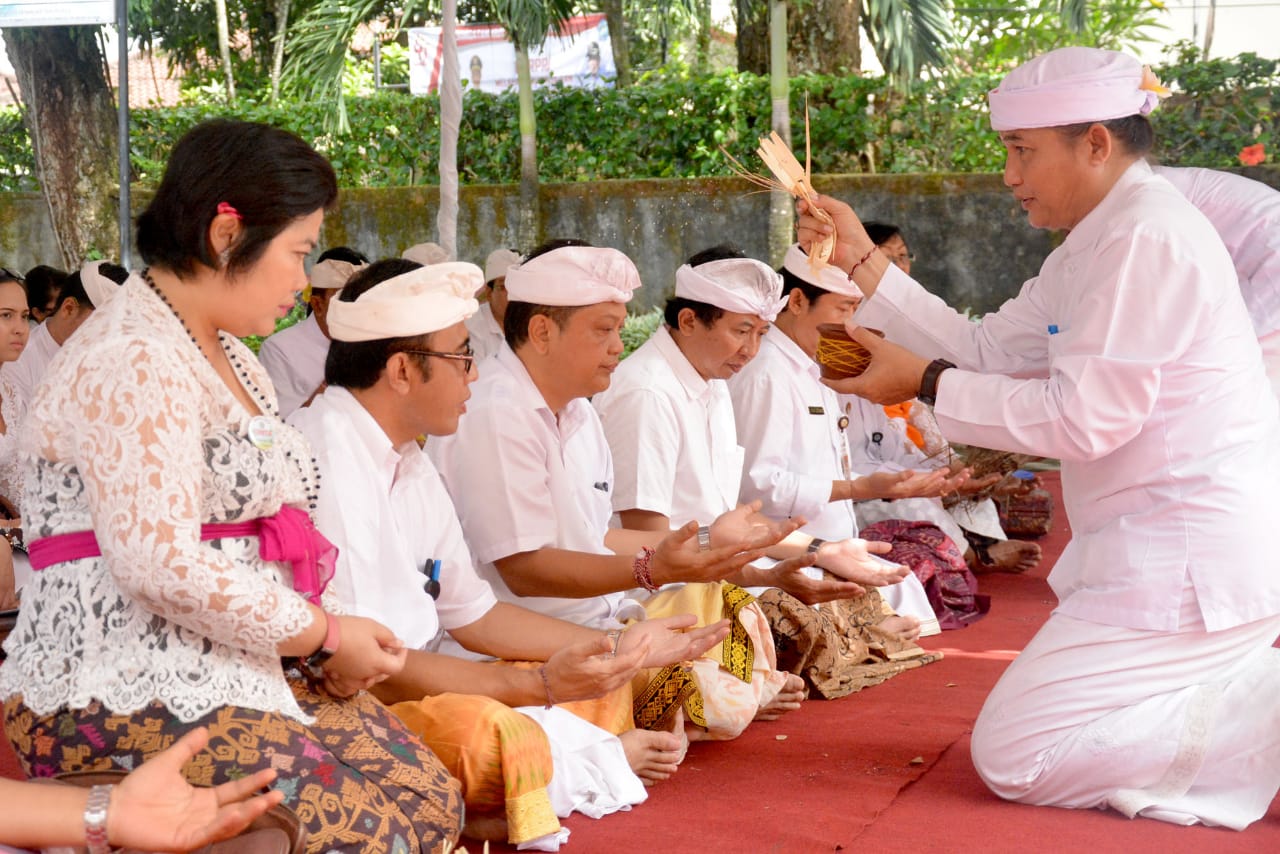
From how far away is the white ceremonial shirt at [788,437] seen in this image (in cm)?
485

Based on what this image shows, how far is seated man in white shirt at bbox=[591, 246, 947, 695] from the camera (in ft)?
13.9

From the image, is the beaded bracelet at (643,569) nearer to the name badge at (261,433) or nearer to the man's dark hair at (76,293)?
the name badge at (261,433)

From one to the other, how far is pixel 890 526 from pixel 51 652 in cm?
392

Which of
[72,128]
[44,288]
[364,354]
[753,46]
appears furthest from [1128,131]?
[753,46]

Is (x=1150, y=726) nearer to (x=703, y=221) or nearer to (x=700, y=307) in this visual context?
(x=700, y=307)

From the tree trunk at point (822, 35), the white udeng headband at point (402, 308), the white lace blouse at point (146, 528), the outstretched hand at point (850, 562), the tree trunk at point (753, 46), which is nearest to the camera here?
the white lace blouse at point (146, 528)

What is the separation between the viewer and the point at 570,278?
3.80 m

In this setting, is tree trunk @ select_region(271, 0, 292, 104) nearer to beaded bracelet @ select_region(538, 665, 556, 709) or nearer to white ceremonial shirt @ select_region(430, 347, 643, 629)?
white ceremonial shirt @ select_region(430, 347, 643, 629)

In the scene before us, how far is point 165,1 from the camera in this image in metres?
16.1

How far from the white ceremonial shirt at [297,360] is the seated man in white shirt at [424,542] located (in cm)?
296

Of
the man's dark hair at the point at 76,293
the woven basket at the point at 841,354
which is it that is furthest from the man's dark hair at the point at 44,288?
the woven basket at the point at 841,354

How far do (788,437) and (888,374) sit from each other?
1.47 meters

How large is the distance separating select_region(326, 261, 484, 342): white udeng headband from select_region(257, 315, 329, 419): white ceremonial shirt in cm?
304

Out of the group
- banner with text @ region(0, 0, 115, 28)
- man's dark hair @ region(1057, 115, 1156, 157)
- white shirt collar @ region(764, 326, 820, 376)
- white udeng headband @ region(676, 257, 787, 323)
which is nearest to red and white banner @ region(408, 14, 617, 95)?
banner with text @ region(0, 0, 115, 28)
